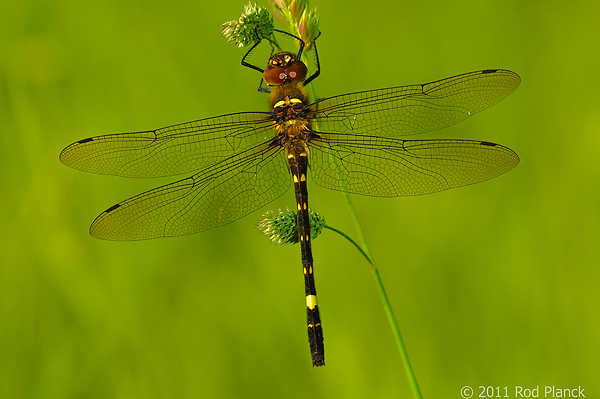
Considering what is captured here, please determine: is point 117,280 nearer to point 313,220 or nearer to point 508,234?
point 313,220

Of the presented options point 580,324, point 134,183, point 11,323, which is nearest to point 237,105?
point 134,183

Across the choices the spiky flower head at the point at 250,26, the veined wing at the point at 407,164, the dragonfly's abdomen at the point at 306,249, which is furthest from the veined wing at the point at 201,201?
the spiky flower head at the point at 250,26

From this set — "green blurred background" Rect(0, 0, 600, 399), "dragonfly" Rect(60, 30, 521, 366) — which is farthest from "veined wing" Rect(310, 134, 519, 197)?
"green blurred background" Rect(0, 0, 600, 399)

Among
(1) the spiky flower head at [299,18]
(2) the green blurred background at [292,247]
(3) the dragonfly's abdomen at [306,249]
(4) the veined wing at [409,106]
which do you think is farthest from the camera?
(2) the green blurred background at [292,247]

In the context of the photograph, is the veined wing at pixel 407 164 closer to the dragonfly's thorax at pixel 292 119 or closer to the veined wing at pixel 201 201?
the dragonfly's thorax at pixel 292 119

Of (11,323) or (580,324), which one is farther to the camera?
(11,323)

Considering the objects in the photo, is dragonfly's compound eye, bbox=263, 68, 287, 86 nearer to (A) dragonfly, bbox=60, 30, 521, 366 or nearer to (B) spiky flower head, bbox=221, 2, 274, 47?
(A) dragonfly, bbox=60, 30, 521, 366
